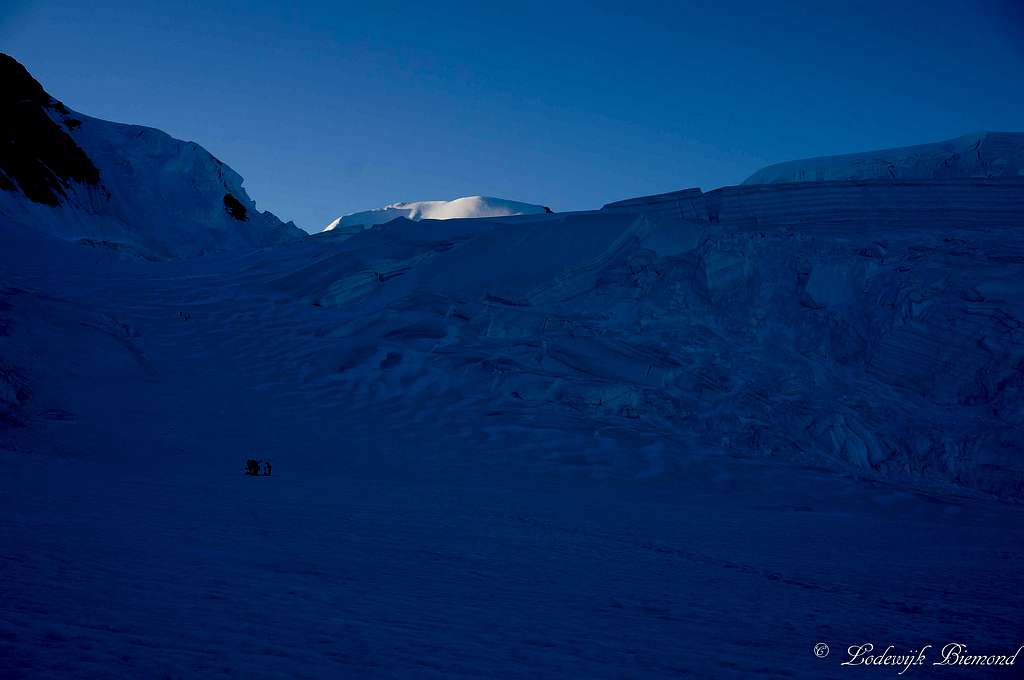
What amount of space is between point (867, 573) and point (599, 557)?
1.61 metres

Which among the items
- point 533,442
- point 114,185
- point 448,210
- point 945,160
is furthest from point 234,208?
point 533,442

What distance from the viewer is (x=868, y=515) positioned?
28.0 ft

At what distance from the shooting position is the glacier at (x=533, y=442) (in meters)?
2.56

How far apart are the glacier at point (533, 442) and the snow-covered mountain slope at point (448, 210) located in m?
24.2

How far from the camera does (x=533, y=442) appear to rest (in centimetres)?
1017

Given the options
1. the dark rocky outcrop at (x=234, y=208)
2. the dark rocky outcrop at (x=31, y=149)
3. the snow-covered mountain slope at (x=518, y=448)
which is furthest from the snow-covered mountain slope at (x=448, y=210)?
the snow-covered mountain slope at (x=518, y=448)

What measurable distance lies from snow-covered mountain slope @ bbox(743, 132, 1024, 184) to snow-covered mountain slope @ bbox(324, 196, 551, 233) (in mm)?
22264

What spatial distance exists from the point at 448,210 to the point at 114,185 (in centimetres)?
1786

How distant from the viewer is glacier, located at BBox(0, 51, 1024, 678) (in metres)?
2.56

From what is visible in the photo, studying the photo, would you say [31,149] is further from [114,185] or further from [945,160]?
[945,160]

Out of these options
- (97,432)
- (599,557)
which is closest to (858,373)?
(599,557)

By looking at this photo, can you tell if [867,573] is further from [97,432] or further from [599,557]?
[97,432]

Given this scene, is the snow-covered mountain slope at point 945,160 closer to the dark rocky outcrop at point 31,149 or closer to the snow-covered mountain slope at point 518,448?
the snow-covered mountain slope at point 518,448

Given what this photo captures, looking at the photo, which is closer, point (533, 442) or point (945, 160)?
point (533, 442)
